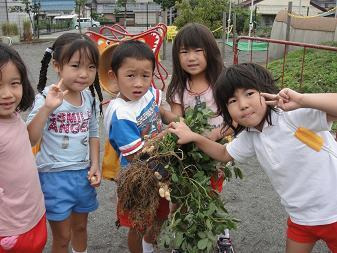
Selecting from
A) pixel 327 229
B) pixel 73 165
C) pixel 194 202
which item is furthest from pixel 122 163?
pixel 327 229

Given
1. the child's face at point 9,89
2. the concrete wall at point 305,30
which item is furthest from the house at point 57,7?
the child's face at point 9,89

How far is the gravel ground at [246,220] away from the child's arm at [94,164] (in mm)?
830

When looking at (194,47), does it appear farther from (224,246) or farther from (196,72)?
(224,246)

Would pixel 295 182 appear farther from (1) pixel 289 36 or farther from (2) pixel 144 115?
(1) pixel 289 36

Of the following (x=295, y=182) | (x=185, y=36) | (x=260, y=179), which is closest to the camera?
(x=295, y=182)

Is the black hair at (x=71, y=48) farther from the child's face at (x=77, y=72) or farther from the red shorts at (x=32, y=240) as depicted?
the red shorts at (x=32, y=240)

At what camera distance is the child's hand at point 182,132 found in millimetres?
1977

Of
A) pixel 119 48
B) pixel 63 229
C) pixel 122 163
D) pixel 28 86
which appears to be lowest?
pixel 63 229

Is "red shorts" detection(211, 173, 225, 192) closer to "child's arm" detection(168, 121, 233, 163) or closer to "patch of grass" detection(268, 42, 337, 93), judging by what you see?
"child's arm" detection(168, 121, 233, 163)

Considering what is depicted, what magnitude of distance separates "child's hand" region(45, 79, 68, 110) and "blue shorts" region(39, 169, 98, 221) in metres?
0.38

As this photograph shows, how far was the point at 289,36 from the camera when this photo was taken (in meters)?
12.6

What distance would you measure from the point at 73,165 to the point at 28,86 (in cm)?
48

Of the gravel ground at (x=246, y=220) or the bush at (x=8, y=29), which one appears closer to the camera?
the gravel ground at (x=246, y=220)

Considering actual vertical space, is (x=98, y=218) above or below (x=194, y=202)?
below
